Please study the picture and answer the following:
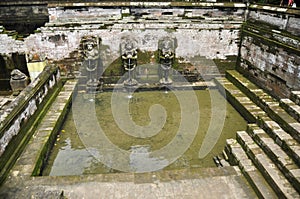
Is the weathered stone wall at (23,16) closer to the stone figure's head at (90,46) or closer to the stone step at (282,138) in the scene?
the stone figure's head at (90,46)

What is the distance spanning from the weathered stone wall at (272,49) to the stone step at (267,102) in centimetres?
36

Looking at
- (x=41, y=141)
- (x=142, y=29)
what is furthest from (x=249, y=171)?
(x=142, y=29)

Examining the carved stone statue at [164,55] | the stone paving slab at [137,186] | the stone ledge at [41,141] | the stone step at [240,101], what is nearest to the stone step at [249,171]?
the stone paving slab at [137,186]

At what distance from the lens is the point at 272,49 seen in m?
7.24

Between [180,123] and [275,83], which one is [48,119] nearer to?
[180,123]

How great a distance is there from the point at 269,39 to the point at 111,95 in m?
4.85

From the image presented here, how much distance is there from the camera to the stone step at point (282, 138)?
4164 mm

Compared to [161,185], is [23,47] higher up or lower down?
higher up

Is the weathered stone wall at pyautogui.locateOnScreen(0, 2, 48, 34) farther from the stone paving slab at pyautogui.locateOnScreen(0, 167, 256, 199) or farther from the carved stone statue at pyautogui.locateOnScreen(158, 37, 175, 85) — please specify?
the stone paving slab at pyautogui.locateOnScreen(0, 167, 256, 199)

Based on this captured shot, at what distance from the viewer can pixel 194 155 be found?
5.31 meters

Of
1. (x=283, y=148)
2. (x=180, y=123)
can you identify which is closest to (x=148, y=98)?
(x=180, y=123)

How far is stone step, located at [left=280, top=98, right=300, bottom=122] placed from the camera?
4812mm

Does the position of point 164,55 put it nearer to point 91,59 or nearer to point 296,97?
point 91,59

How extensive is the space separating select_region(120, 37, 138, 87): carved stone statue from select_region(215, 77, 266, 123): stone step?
2.76 m
